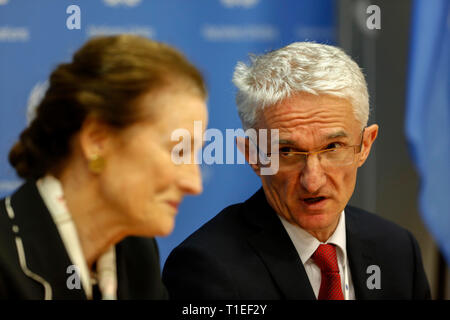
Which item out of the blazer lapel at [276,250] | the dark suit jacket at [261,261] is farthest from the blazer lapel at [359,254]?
the blazer lapel at [276,250]

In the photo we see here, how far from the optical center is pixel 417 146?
82.6 inches

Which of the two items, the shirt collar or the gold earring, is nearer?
the gold earring

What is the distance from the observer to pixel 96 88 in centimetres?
122

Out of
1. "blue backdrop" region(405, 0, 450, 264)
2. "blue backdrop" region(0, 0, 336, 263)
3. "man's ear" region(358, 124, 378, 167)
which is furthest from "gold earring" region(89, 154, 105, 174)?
"blue backdrop" region(405, 0, 450, 264)

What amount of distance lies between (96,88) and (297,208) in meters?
0.67

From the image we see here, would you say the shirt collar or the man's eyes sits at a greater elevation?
the man's eyes

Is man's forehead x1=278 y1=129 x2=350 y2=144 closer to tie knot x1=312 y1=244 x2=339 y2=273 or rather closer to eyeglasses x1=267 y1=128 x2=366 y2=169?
eyeglasses x1=267 y1=128 x2=366 y2=169

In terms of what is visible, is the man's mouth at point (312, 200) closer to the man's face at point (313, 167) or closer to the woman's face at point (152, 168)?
the man's face at point (313, 167)

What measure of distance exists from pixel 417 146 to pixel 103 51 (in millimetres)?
1310

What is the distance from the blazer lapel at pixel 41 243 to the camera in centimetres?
127

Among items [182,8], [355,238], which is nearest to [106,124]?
[182,8]

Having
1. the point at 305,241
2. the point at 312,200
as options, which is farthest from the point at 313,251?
the point at 312,200

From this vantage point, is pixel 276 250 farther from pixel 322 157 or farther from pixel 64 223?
pixel 64 223

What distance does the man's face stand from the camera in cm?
152
